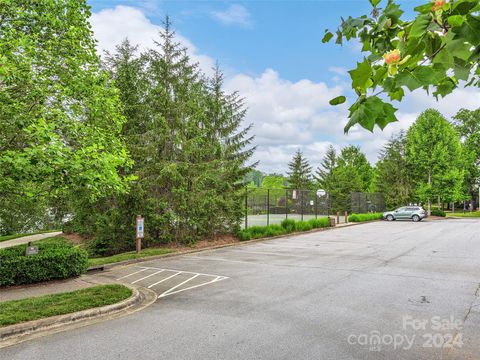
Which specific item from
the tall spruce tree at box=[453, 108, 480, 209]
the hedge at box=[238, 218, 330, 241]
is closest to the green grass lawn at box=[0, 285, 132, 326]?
the hedge at box=[238, 218, 330, 241]

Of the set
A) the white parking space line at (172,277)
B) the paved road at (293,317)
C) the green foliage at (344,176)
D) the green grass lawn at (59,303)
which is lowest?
the white parking space line at (172,277)

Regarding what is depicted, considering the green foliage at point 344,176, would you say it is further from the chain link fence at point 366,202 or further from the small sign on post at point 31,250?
the small sign on post at point 31,250

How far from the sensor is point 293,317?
224 inches

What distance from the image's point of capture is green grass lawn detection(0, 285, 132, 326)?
5.61 m

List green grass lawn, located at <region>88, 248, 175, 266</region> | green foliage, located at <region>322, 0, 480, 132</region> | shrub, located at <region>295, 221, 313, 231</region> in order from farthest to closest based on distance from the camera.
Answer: shrub, located at <region>295, 221, 313, 231</region> < green grass lawn, located at <region>88, 248, 175, 266</region> < green foliage, located at <region>322, 0, 480, 132</region>

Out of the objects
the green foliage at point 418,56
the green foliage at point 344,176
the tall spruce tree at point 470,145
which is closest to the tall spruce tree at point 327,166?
the green foliage at point 344,176

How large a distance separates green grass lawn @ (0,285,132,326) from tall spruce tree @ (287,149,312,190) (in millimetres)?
47764

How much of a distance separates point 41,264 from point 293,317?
6.52 m

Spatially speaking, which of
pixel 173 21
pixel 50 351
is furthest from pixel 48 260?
pixel 173 21

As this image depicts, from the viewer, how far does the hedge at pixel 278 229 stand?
17594 mm

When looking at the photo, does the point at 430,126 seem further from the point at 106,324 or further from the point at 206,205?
the point at 106,324

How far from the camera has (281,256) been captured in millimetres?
12641

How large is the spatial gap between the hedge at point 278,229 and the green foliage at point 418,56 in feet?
52.2

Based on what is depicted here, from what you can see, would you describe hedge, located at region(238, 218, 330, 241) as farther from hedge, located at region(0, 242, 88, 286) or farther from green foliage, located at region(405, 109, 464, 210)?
green foliage, located at region(405, 109, 464, 210)
